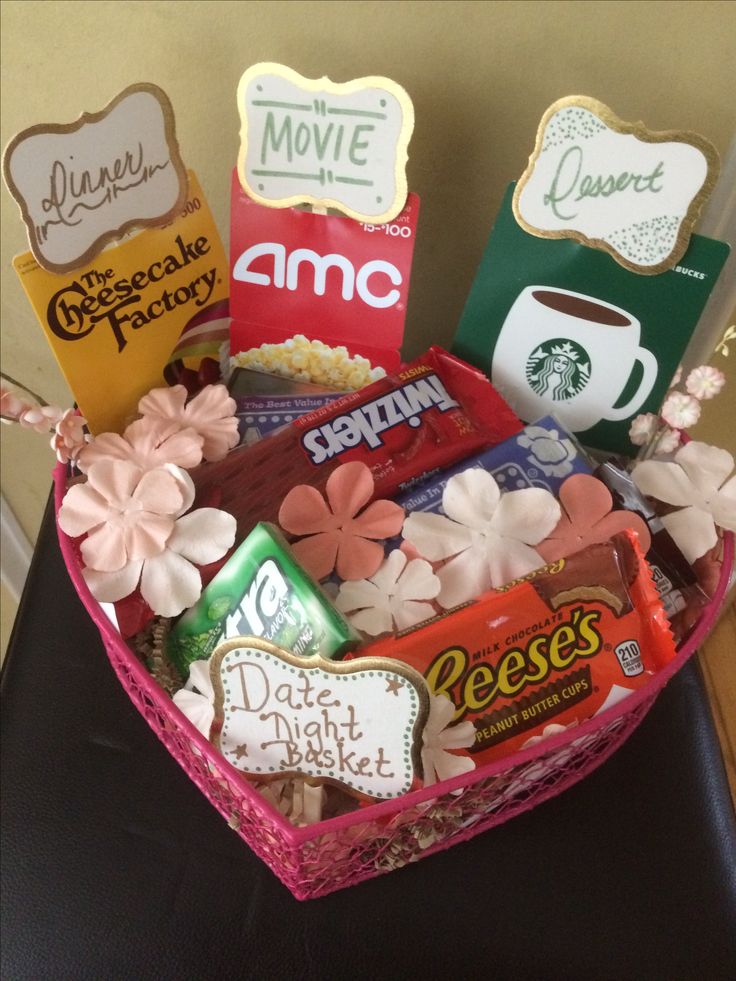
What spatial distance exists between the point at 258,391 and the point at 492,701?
0.35m

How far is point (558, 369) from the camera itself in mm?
661

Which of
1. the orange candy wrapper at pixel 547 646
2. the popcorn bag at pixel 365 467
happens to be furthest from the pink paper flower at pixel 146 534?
the orange candy wrapper at pixel 547 646

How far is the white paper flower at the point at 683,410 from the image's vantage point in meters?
0.55

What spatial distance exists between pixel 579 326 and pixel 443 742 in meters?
0.34

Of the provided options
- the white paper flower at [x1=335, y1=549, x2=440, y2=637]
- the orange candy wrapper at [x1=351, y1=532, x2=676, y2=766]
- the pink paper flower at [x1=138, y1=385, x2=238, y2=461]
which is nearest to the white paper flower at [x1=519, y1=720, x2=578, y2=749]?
the orange candy wrapper at [x1=351, y1=532, x2=676, y2=766]

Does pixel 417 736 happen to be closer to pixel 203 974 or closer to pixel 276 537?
pixel 276 537

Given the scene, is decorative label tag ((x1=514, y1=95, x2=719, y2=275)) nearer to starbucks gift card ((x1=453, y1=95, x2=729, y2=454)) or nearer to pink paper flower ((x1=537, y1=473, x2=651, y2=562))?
starbucks gift card ((x1=453, y1=95, x2=729, y2=454))

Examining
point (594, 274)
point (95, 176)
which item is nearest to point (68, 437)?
point (95, 176)

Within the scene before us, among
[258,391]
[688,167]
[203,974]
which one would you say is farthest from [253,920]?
[688,167]

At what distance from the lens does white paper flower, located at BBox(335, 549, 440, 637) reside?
55cm

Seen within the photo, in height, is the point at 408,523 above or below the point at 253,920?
above

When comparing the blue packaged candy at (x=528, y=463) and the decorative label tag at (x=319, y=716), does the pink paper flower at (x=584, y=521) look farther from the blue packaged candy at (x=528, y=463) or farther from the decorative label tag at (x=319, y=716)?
the decorative label tag at (x=319, y=716)

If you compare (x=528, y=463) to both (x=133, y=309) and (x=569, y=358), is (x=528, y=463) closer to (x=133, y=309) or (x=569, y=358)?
(x=569, y=358)

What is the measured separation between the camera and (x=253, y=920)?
59cm
